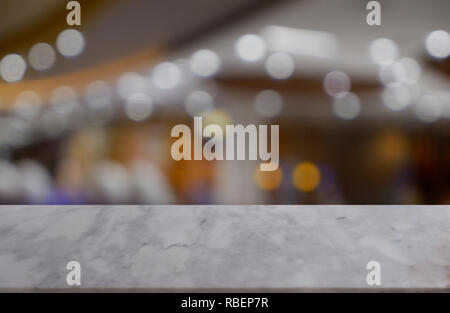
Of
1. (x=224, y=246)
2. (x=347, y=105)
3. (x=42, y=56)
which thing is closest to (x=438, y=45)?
(x=347, y=105)

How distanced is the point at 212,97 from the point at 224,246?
811mm

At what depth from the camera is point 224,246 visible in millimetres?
906

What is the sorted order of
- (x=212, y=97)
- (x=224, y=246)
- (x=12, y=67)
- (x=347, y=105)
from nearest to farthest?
(x=224, y=246), (x=12, y=67), (x=212, y=97), (x=347, y=105)

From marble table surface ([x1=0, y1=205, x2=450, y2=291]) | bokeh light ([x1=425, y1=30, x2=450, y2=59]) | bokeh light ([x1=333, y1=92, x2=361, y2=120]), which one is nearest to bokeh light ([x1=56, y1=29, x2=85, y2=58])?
marble table surface ([x1=0, y1=205, x2=450, y2=291])

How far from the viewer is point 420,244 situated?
0.90 m

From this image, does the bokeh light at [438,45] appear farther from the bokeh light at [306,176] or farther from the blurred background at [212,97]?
the bokeh light at [306,176]

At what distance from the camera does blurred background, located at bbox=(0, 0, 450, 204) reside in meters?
1.29

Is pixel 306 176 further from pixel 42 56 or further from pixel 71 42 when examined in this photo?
pixel 42 56

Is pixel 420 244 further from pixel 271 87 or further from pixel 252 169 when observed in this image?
pixel 271 87

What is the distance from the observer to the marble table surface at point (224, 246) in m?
0.84

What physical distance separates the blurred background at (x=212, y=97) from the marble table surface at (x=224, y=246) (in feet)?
0.51

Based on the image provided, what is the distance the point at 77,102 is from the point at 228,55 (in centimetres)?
77
